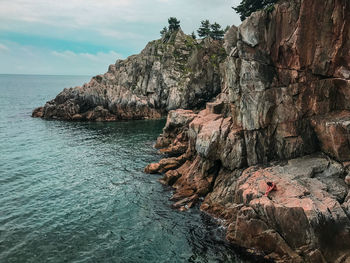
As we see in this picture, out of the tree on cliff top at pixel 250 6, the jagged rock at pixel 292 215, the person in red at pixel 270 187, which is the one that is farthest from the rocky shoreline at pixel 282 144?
the tree on cliff top at pixel 250 6

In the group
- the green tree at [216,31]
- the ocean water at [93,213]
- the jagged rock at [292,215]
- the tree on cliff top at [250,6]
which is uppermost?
the green tree at [216,31]

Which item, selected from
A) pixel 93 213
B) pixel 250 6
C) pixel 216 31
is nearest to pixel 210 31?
pixel 216 31

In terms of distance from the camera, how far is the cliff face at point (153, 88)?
327 feet

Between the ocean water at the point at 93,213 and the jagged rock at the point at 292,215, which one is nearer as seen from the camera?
the jagged rock at the point at 292,215

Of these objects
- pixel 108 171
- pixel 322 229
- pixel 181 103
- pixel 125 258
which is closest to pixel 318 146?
pixel 322 229

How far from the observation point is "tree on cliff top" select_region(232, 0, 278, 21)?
149 feet

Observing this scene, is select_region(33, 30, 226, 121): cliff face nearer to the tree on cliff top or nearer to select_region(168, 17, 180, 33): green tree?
select_region(168, 17, 180, 33): green tree

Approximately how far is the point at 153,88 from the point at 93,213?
75.7m

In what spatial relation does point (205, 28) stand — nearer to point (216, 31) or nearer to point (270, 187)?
point (216, 31)

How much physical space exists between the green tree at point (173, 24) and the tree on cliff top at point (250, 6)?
243ft

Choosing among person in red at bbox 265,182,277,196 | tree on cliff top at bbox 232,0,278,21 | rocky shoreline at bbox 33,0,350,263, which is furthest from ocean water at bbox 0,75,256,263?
tree on cliff top at bbox 232,0,278,21

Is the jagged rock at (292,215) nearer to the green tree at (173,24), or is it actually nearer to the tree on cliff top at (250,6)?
the tree on cliff top at (250,6)

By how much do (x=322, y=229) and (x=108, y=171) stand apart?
3558 cm

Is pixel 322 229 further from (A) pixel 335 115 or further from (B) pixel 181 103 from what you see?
(B) pixel 181 103
